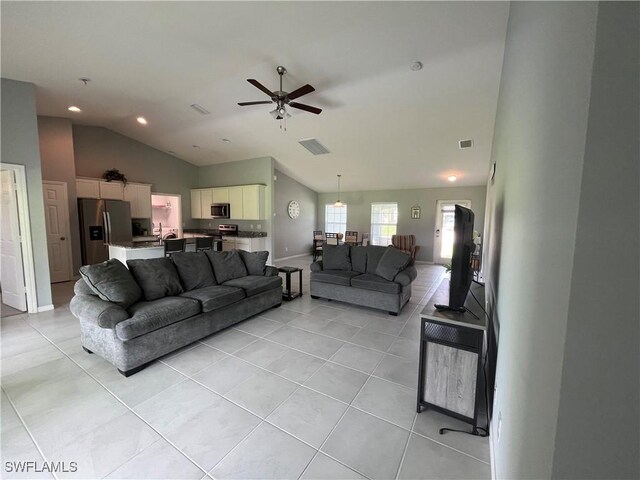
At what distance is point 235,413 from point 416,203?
7.98m

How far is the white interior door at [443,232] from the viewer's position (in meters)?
8.14

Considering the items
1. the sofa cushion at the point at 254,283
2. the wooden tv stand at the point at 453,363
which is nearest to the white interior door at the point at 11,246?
the sofa cushion at the point at 254,283

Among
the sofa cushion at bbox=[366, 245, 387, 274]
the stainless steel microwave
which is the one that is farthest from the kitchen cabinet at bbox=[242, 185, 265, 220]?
the sofa cushion at bbox=[366, 245, 387, 274]

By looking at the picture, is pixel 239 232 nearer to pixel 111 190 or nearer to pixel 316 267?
pixel 111 190

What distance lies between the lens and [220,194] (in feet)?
25.0

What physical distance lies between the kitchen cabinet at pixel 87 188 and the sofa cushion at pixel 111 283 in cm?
445

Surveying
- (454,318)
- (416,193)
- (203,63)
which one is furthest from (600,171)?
(416,193)

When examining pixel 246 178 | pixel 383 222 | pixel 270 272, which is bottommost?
pixel 270 272

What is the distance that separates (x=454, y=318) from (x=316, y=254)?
274 inches

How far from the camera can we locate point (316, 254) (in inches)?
340

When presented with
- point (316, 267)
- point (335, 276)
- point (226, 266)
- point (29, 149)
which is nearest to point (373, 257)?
point (335, 276)

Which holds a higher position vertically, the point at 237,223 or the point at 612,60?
the point at 612,60

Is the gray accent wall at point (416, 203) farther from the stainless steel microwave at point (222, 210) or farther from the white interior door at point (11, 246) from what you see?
the white interior door at point (11, 246)

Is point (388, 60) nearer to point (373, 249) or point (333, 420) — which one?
point (373, 249)
